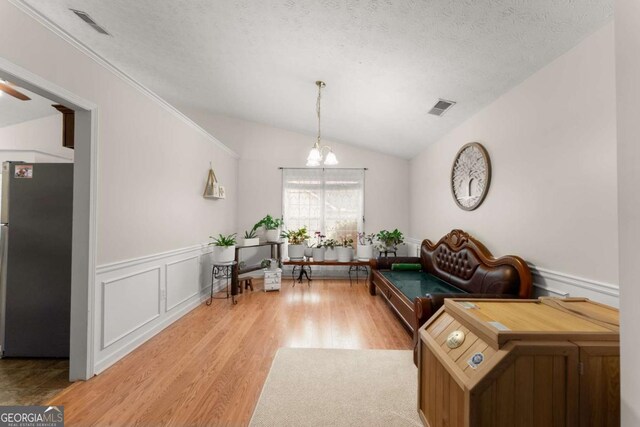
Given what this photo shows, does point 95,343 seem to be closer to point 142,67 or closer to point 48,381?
point 48,381

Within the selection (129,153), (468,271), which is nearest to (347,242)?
(468,271)

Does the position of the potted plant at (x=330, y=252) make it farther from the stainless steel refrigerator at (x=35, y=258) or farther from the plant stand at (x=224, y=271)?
the stainless steel refrigerator at (x=35, y=258)

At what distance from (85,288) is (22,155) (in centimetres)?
368

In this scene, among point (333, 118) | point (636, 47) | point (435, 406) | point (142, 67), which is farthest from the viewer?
point (333, 118)

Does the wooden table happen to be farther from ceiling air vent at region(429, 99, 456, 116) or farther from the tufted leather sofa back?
ceiling air vent at region(429, 99, 456, 116)

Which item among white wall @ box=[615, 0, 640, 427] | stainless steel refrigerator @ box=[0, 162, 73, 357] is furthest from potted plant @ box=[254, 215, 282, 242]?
white wall @ box=[615, 0, 640, 427]

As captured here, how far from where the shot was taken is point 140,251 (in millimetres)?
2809

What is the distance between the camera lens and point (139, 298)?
9.11 feet

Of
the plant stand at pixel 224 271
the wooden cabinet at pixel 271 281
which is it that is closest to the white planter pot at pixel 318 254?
the wooden cabinet at pixel 271 281

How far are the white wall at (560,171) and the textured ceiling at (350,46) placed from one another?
0.20 meters

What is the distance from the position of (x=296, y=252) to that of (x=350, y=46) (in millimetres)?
3711

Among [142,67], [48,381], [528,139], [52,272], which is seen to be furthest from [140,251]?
[528,139]

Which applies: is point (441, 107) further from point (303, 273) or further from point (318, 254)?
point (303, 273)

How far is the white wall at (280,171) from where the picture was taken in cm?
583
